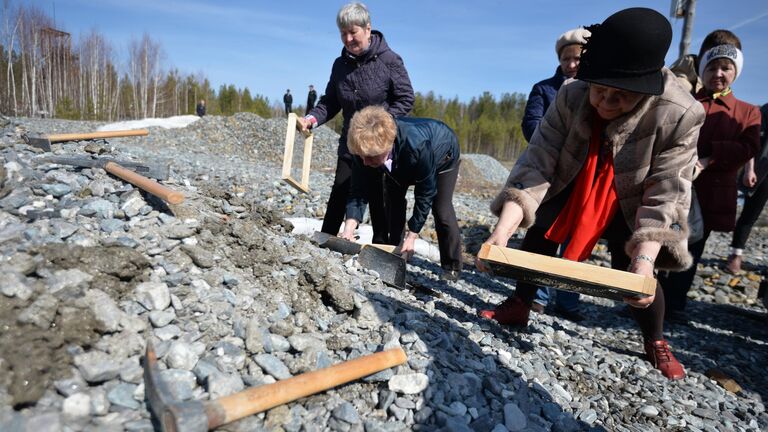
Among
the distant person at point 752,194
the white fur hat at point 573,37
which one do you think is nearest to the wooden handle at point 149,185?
the white fur hat at point 573,37

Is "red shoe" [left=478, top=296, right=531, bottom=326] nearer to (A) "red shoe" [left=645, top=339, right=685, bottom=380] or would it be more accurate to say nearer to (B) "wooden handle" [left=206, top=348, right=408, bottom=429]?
(A) "red shoe" [left=645, top=339, right=685, bottom=380]

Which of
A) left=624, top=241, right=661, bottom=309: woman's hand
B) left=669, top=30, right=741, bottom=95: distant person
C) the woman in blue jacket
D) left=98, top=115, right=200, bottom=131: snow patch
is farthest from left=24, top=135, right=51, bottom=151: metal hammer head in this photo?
left=98, top=115, right=200, bottom=131: snow patch

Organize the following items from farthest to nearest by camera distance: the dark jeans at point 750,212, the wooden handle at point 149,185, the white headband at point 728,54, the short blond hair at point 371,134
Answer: the dark jeans at point 750,212
the white headband at point 728,54
the short blond hair at point 371,134
the wooden handle at point 149,185

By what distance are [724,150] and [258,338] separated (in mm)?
3603

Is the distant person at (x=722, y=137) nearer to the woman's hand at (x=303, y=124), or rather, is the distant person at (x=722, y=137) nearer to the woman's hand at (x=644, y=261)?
the woman's hand at (x=644, y=261)

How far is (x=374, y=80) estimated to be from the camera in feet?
12.1

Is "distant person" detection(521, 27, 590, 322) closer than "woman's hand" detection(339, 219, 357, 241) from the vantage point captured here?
Yes

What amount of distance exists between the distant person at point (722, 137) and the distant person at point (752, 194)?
48.8 inches

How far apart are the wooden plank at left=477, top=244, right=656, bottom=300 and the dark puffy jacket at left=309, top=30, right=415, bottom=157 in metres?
2.11

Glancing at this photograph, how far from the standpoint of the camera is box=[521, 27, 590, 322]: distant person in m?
3.35

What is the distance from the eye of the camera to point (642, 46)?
1.77 metres

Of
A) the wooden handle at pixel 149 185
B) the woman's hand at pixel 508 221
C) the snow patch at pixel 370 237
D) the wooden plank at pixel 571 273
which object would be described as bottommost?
the snow patch at pixel 370 237

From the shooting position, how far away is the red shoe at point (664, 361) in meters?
2.70

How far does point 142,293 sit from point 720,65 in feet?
13.5
